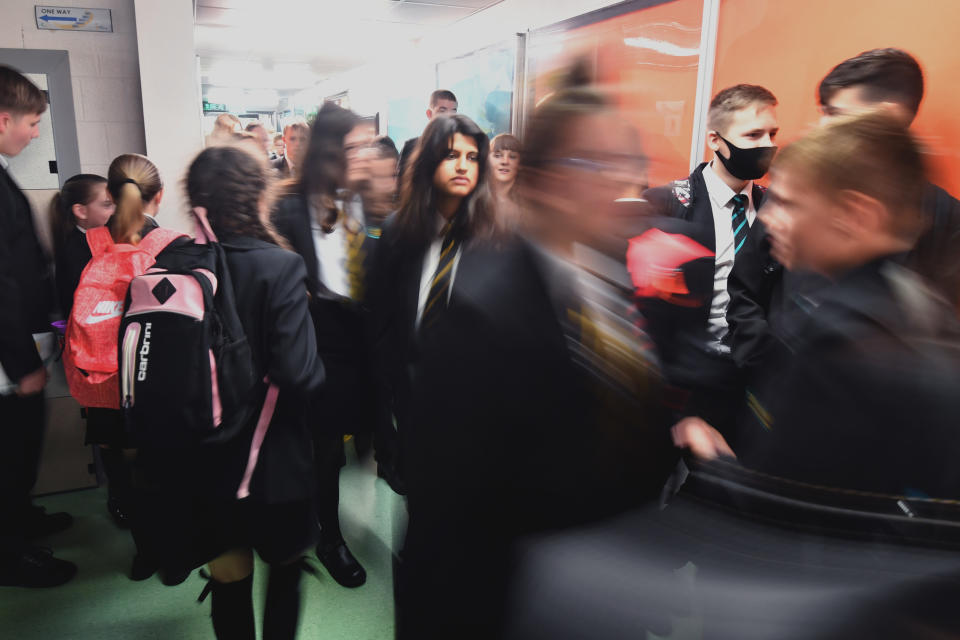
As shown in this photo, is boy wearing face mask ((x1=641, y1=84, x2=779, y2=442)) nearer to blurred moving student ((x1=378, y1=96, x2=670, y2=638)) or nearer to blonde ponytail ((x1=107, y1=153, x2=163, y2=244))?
blurred moving student ((x1=378, y1=96, x2=670, y2=638))

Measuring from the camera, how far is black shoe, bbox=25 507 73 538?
2.62 metres

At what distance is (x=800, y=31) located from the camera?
8.96 ft

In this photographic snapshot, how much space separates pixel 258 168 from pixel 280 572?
41.7 inches

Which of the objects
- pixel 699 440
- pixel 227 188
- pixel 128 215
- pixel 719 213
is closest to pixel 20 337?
pixel 128 215

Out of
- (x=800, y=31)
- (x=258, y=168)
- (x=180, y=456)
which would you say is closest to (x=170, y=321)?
(x=180, y=456)

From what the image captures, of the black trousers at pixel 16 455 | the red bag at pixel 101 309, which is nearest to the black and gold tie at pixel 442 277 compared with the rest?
the red bag at pixel 101 309

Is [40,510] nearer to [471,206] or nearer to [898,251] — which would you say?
[471,206]

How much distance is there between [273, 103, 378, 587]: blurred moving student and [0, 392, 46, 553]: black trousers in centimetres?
99

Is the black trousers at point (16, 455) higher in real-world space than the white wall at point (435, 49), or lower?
lower

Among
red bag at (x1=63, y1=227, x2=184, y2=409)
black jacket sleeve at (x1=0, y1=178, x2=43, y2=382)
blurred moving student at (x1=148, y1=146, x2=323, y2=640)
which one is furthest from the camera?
red bag at (x1=63, y1=227, x2=184, y2=409)

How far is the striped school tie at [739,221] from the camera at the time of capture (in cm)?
208

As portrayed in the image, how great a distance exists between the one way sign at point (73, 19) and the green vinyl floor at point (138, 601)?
290 cm

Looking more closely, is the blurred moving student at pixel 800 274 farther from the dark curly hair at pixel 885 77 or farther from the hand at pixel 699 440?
the hand at pixel 699 440

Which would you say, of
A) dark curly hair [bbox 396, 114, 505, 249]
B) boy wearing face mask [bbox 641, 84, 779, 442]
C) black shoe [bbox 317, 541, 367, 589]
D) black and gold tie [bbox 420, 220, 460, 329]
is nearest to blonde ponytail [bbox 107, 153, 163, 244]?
dark curly hair [bbox 396, 114, 505, 249]
